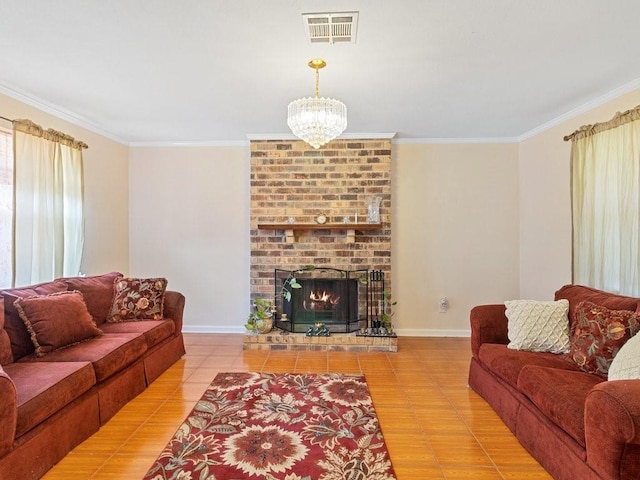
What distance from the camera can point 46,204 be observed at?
10.9 ft

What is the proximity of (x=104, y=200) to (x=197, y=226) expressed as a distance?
1128 mm

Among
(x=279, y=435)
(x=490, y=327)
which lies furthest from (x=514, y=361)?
(x=279, y=435)

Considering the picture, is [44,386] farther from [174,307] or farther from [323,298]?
[323,298]

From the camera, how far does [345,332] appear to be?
13.9ft

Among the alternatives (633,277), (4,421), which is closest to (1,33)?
(4,421)

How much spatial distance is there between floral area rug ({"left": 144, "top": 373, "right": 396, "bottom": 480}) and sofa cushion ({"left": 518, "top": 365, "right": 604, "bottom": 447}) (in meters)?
0.92

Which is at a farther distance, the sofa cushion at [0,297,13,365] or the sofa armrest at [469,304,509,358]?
the sofa armrest at [469,304,509,358]

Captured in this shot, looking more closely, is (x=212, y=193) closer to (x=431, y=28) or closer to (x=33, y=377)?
(x=33, y=377)

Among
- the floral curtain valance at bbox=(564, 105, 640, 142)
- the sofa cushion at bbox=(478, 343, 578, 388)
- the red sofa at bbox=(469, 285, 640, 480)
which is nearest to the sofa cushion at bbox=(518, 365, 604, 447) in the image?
the red sofa at bbox=(469, 285, 640, 480)

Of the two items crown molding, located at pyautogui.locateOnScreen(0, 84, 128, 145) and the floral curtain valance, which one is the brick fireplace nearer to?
crown molding, located at pyautogui.locateOnScreen(0, 84, 128, 145)

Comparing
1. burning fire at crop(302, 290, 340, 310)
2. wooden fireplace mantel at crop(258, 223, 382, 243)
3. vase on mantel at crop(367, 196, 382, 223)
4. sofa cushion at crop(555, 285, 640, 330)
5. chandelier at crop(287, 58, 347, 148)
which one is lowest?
burning fire at crop(302, 290, 340, 310)

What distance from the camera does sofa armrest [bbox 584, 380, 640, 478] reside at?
1435mm

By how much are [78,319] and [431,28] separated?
127 inches

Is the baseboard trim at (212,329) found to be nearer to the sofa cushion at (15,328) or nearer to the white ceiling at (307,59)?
the sofa cushion at (15,328)
